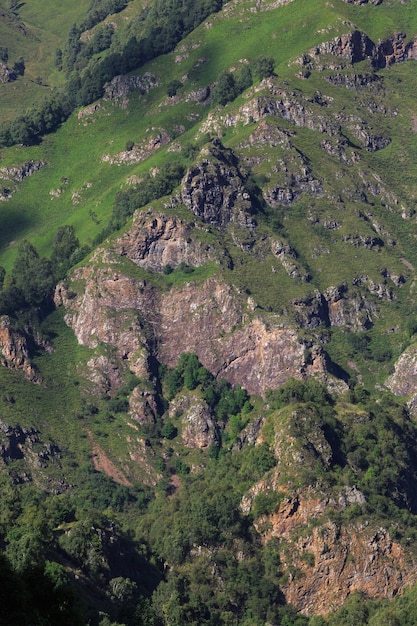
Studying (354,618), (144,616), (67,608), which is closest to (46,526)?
(144,616)

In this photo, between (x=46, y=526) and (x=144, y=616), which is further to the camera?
(x=46, y=526)

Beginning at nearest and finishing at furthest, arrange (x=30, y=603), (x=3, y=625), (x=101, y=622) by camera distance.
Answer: (x=3, y=625)
(x=30, y=603)
(x=101, y=622)

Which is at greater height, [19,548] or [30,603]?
[30,603]

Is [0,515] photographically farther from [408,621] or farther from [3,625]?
[3,625]

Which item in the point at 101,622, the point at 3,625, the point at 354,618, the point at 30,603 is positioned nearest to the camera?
the point at 3,625

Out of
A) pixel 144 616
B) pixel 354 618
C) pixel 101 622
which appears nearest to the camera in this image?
pixel 101 622

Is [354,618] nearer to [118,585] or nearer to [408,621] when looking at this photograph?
[408,621]

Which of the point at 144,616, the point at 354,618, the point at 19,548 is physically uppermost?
the point at 19,548

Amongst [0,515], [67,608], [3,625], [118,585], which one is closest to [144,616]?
[118,585]

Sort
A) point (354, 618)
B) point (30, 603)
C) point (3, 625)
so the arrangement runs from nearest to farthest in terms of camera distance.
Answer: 1. point (3, 625)
2. point (30, 603)
3. point (354, 618)
